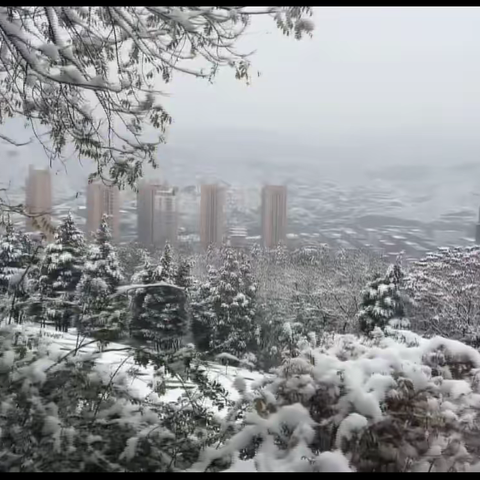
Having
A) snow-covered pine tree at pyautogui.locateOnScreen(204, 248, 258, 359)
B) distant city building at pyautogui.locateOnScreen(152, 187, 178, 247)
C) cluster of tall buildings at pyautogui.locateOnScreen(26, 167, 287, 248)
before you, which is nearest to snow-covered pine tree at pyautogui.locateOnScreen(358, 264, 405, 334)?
cluster of tall buildings at pyautogui.locateOnScreen(26, 167, 287, 248)

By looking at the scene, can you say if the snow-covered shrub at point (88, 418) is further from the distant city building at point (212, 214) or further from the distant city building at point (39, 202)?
the distant city building at point (212, 214)

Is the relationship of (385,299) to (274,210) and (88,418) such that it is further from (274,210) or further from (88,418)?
(88,418)

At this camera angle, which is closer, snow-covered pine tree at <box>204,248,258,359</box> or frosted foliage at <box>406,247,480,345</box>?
frosted foliage at <box>406,247,480,345</box>

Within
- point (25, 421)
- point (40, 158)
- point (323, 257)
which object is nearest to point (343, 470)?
point (25, 421)

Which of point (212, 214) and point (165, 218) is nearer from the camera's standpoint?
point (165, 218)

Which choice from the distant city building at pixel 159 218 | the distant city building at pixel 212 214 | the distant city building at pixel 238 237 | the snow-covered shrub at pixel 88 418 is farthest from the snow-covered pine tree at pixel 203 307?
the snow-covered shrub at pixel 88 418

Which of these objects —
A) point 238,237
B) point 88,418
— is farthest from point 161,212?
point 88,418

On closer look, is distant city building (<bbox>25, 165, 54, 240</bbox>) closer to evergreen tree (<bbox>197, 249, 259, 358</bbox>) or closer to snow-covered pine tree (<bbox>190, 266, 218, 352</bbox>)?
snow-covered pine tree (<bbox>190, 266, 218, 352</bbox>)

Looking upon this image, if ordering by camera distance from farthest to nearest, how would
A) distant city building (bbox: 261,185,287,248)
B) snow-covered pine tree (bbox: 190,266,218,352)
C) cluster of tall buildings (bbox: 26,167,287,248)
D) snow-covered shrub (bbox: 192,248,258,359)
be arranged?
snow-covered shrub (bbox: 192,248,258,359) < snow-covered pine tree (bbox: 190,266,218,352) < distant city building (bbox: 261,185,287,248) < cluster of tall buildings (bbox: 26,167,287,248)
